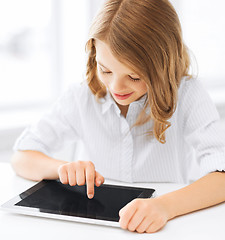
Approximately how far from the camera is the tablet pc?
0.69 meters

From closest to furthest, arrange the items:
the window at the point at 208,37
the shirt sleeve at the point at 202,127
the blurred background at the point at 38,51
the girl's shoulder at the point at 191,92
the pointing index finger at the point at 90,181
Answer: the pointing index finger at the point at 90,181 → the shirt sleeve at the point at 202,127 → the girl's shoulder at the point at 191,92 → the blurred background at the point at 38,51 → the window at the point at 208,37

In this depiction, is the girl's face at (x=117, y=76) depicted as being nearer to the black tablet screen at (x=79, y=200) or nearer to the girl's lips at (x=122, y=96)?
the girl's lips at (x=122, y=96)

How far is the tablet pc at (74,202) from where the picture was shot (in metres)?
0.69

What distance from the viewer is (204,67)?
9.12 ft

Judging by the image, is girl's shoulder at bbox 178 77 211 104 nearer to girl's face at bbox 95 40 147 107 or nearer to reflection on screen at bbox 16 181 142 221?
girl's face at bbox 95 40 147 107

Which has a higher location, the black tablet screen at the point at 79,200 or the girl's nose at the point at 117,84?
the girl's nose at the point at 117,84

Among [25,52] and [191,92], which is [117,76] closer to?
[191,92]

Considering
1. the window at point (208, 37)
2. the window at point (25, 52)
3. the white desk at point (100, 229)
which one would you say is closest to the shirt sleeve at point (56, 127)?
the white desk at point (100, 229)

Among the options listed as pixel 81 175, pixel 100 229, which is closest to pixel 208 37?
pixel 81 175

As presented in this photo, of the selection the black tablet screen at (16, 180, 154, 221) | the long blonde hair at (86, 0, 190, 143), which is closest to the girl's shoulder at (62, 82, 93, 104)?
the long blonde hair at (86, 0, 190, 143)

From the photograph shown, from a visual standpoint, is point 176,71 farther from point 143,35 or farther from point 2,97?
point 2,97

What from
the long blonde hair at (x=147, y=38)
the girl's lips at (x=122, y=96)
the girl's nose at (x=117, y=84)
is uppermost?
the long blonde hair at (x=147, y=38)

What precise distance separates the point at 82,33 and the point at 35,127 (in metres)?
1.06

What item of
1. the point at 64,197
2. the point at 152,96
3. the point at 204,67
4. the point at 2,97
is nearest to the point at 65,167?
the point at 64,197
